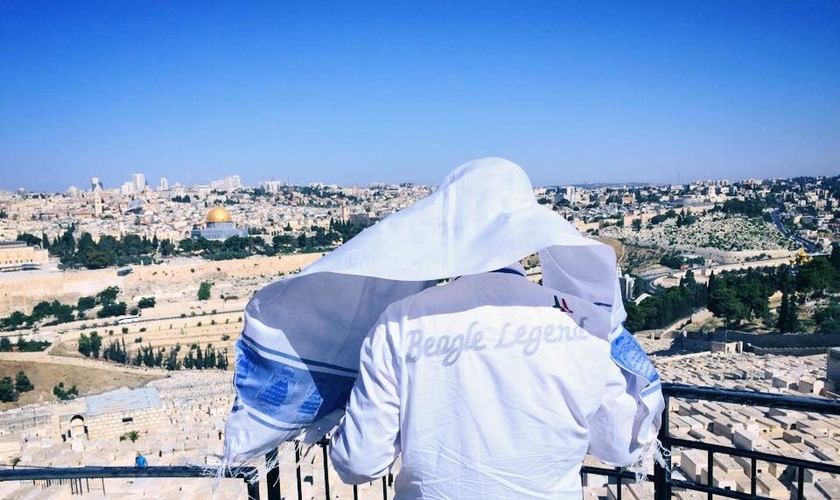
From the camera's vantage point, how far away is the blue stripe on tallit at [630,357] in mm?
986

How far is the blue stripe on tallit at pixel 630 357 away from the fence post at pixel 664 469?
333 millimetres

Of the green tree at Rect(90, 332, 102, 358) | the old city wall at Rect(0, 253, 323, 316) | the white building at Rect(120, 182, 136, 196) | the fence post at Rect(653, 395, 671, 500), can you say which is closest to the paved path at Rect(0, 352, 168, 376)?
the green tree at Rect(90, 332, 102, 358)

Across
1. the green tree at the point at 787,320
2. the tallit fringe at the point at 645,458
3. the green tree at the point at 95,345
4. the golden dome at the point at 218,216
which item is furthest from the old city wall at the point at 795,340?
the golden dome at the point at 218,216

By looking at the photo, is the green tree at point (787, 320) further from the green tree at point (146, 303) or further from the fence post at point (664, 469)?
the green tree at point (146, 303)

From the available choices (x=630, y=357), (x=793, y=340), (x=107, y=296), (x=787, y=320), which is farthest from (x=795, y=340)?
(x=107, y=296)

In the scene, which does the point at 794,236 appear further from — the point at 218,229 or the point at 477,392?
the point at 477,392

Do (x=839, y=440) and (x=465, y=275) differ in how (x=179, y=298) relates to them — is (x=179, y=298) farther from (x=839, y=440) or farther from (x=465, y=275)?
(x=465, y=275)

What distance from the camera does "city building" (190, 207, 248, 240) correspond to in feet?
136

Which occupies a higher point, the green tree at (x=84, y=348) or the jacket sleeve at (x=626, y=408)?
the jacket sleeve at (x=626, y=408)

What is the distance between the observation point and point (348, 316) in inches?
40.0

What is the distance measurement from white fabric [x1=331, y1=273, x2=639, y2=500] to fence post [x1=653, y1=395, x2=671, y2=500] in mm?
434

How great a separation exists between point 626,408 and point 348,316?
45 centimetres

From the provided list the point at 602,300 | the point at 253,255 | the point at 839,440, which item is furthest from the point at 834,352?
the point at 253,255

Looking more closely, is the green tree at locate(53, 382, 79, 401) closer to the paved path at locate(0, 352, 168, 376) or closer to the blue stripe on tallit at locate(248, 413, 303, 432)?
the paved path at locate(0, 352, 168, 376)
